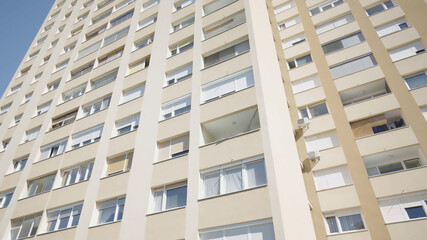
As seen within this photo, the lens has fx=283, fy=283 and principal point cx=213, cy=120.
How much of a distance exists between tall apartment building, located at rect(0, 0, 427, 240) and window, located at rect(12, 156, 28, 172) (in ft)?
0.25

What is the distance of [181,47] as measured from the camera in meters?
16.8

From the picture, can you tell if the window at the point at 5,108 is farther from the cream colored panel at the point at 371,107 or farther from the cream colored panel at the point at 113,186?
the cream colored panel at the point at 371,107

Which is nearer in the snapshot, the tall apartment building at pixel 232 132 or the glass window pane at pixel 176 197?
the tall apartment building at pixel 232 132

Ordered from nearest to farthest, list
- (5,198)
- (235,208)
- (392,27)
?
(235,208) < (5,198) < (392,27)

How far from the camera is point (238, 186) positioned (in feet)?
32.7

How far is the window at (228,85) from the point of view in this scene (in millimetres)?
12516

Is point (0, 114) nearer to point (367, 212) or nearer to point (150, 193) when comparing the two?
point (150, 193)

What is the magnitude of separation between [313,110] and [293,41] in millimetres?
6216

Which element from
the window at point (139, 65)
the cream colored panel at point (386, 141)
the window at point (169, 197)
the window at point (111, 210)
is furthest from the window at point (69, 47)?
the cream colored panel at point (386, 141)

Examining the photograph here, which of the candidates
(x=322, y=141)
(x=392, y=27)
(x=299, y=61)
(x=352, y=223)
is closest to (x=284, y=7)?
(x=299, y=61)

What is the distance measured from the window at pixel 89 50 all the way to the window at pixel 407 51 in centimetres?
2003

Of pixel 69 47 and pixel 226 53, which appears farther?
pixel 69 47

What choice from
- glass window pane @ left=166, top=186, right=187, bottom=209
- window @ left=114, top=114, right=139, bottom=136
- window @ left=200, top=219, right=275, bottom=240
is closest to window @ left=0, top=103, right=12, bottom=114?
window @ left=114, top=114, right=139, bottom=136

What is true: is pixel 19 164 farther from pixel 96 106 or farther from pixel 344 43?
pixel 344 43
